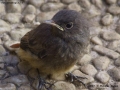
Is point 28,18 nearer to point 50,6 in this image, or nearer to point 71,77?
point 50,6

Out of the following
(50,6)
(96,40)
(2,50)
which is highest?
(50,6)

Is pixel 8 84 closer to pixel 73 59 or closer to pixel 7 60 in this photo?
pixel 7 60

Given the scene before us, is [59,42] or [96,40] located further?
[96,40]

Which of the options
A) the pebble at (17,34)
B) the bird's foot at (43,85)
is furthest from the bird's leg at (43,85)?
the pebble at (17,34)

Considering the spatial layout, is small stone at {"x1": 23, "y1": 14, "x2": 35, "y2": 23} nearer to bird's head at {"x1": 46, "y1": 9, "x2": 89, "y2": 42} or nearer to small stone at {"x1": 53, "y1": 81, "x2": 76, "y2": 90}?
bird's head at {"x1": 46, "y1": 9, "x2": 89, "y2": 42}

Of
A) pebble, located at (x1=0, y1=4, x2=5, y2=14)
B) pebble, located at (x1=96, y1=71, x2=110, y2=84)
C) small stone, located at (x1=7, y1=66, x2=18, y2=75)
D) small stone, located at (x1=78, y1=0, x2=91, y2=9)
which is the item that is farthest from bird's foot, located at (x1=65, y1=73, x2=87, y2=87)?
pebble, located at (x1=0, y1=4, x2=5, y2=14)

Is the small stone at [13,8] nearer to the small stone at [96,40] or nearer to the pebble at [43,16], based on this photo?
the pebble at [43,16]

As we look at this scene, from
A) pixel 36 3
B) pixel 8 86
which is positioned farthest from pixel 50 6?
pixel 8 86
